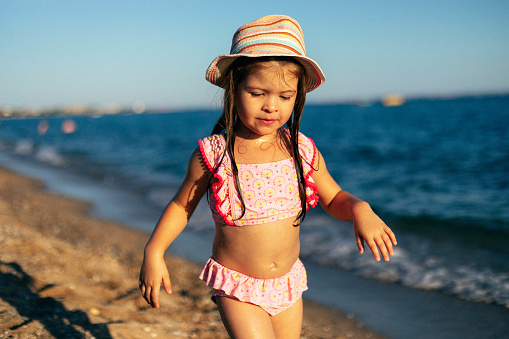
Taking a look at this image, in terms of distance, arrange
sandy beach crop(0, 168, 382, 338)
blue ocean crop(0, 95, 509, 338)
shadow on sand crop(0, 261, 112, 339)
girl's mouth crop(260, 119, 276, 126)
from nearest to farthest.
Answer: girl's mouth crop(260, 119, 276, 126) < shadow on sand crop(0, 261, 112, 339) < sandy beach crop(0, 168, 382, 338) < blue ocean crop(0, 95, 509, 338)

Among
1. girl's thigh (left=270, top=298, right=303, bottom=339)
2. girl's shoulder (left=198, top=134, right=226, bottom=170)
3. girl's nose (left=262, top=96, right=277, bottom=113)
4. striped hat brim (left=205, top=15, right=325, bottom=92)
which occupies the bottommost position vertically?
girl's thigh (left=270, top=298, right=303, bottom=339)

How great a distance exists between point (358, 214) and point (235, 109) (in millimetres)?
769

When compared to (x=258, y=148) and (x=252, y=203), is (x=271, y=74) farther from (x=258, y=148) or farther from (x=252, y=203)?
(x=252, y=203)

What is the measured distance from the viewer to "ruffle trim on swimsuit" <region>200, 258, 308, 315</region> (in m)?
1.94

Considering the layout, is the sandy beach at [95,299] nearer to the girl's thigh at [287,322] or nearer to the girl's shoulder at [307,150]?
the girl's thigh at [287,322]

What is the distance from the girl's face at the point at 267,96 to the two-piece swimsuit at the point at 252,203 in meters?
0.19

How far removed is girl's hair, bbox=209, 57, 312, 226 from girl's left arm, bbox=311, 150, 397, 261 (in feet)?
0.48

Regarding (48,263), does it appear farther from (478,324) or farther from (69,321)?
(478,324)

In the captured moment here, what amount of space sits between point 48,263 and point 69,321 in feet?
5.10

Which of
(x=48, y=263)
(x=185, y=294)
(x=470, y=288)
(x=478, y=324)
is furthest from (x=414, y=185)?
(x=48, y=263)

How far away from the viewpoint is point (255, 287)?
1.96m

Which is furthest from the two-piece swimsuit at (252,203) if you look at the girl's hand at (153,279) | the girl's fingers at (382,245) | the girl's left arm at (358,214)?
the girl's fingers at (382,245)

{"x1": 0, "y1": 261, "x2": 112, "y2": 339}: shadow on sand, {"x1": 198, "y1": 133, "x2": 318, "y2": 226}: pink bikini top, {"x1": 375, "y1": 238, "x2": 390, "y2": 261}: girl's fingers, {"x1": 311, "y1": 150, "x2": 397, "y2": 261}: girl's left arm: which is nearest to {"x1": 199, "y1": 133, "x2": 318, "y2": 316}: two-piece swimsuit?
{"x1": 198, "y1": 133, "x2": 318, "y2": 226}: pink bikini top

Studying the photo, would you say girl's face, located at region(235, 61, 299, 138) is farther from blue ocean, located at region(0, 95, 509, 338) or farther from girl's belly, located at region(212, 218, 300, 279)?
girl's belly, located at region(212, 218, 300, 279)
